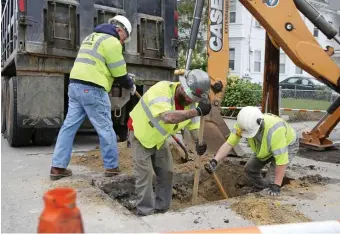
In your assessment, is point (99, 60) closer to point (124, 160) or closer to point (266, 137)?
point (124, 160)

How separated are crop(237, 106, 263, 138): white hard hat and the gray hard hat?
67 cm

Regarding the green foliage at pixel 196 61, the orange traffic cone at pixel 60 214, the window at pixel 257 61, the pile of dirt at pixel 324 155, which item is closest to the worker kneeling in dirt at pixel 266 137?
the pile of dirt at pixel 324 155

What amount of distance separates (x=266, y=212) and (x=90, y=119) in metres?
2.27

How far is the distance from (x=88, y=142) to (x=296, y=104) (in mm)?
9165

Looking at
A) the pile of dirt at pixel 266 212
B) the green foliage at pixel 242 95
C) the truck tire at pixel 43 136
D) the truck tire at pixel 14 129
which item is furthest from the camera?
the green foliage at pixel 242 95

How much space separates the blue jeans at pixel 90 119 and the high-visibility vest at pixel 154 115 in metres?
0.76

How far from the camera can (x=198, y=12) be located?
5867 millimetres

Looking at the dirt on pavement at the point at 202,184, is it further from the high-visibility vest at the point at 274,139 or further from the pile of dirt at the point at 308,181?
the high-visibility vest at the point at 274,139

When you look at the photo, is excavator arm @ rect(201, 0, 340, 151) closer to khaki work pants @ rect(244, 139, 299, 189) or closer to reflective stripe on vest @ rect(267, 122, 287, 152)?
khaki work pants @ rect(244, 139, 299, 189)

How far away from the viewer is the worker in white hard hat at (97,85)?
490cm

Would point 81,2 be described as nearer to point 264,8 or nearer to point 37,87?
point 37,87

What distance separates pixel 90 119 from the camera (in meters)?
5.04

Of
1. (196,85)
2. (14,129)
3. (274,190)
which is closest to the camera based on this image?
(196,85)

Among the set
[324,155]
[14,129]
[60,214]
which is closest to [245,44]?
[324,155]
